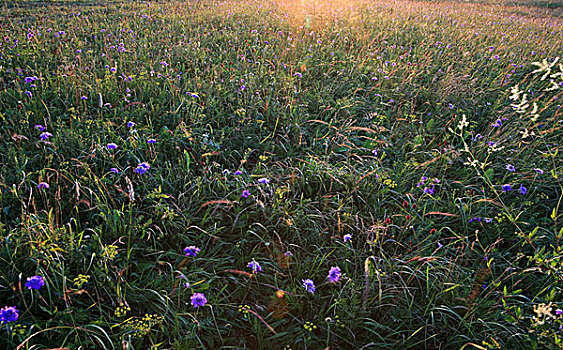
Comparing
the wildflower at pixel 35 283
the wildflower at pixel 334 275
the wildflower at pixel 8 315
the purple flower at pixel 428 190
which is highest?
the purple flower at pixel 428 190

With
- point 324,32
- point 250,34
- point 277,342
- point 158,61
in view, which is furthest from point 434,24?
point 277,342

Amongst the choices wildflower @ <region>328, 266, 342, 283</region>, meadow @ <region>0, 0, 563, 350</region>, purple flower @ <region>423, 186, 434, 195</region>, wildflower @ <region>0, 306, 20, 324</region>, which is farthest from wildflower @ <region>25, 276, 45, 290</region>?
purple flower @ <region>423, 186, 434, 195</region>

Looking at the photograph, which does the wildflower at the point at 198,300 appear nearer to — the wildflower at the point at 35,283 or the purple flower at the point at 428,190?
the wildflower at the point at 35,283

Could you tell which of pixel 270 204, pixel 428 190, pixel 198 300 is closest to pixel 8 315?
pixel 198 300

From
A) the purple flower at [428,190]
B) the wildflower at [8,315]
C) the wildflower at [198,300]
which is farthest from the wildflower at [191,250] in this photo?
the purple flower at [428,190]

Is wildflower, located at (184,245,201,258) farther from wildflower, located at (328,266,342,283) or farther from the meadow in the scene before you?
wildflower, located at (328,266,342,283)

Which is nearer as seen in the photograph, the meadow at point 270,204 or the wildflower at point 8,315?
the wildflower at point 8,315

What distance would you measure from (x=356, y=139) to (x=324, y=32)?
364cm

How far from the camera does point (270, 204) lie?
2262 mm

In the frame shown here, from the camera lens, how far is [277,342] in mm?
1620

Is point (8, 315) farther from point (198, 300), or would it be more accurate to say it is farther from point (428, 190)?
point (428, 190)

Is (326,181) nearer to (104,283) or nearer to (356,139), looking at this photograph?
(356,139)

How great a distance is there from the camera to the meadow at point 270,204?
1624 millimetres

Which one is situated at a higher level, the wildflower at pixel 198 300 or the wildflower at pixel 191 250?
the wildflower at pixel 191 250
